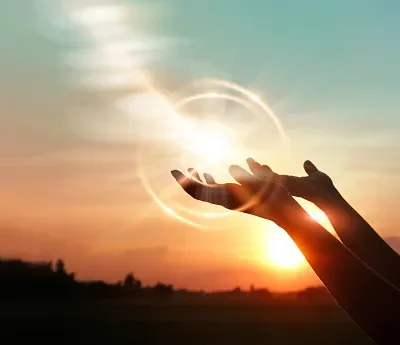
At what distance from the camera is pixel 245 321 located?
91688 mm

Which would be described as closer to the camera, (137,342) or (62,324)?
(137,342)

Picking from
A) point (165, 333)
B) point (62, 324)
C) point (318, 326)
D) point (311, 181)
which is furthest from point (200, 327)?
point (311, 181)

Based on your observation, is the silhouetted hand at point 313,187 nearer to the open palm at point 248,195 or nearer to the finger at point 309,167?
the finger at point 309,167

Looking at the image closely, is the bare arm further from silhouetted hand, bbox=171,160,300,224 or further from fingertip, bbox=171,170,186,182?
fingertip, bbox=171,170,186,182

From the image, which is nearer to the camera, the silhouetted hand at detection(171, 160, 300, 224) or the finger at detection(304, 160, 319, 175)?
the silhouetted hand at detection(171, 160, 300, 224)

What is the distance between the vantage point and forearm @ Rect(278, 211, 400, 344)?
69.5 inches

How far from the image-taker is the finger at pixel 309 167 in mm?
3224

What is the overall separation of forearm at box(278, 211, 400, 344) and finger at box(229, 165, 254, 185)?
18cm

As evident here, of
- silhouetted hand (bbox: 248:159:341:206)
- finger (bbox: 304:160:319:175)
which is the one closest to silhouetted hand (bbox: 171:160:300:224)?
silhouetted hand (bbox: 248:159:341:206)

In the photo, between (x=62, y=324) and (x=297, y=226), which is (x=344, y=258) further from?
(x=62, y=324)

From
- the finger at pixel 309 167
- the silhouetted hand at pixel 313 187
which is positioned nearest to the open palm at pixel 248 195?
the silhouetted hand at pixel 313 187

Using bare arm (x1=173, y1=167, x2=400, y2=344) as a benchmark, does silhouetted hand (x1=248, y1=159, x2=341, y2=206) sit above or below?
above

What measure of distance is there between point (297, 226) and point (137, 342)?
71554 millimetres

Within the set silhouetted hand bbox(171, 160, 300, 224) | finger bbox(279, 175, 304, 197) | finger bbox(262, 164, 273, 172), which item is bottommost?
silhouetted hand bbox(171, 160, 300, 224)
